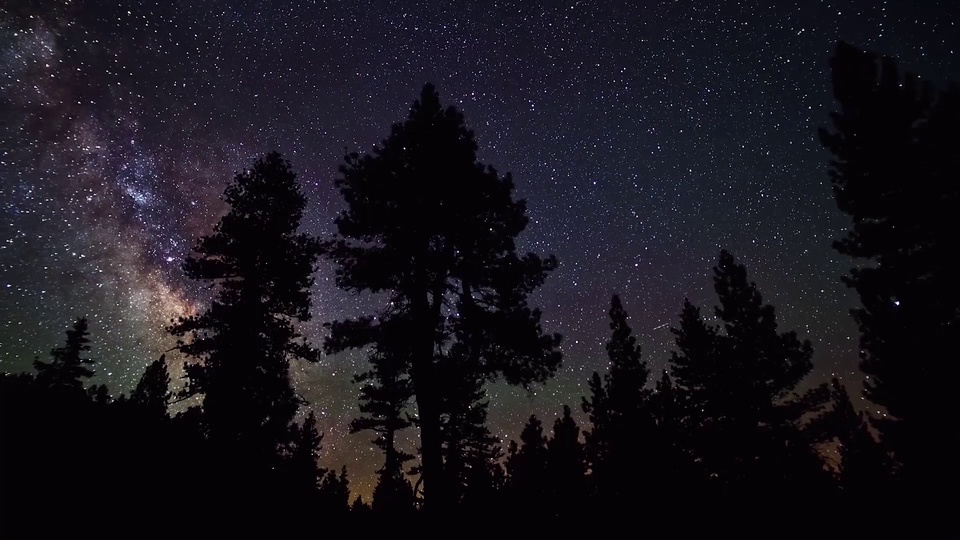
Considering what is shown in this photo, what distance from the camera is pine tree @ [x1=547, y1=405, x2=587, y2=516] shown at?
13203 mm

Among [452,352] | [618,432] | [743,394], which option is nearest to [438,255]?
[452,352]

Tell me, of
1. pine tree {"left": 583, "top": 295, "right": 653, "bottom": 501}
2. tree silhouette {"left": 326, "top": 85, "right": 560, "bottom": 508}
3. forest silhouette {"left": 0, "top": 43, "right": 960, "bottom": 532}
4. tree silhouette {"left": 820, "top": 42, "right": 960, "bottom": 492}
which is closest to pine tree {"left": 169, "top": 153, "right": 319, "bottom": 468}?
forest silhouette {"left": 0, "top": 43, "right": 960, "bottom": 532}

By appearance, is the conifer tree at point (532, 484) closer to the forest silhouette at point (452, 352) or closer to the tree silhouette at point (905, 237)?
the forest silhouette at point (452, 352)

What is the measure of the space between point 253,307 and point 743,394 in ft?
81.5

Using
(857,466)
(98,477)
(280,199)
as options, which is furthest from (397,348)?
(857,466)

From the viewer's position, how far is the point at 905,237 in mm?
14477

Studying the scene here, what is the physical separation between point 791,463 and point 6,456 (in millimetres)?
28086

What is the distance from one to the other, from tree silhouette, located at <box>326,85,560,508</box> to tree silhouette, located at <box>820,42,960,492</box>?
11.7 m

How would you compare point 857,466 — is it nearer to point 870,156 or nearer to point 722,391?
point 722,391

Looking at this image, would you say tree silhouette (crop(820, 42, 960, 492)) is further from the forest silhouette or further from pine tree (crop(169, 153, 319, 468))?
pine tree (crop(169, 153, 319, 468))

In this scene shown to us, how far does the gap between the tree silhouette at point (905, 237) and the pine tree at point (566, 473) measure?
11005 mm

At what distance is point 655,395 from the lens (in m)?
25.0

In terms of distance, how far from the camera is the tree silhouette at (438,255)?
1230 cm

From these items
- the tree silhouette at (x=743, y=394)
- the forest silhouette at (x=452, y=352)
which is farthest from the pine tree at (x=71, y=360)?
the tree silhouette at (x=743, y=394)
